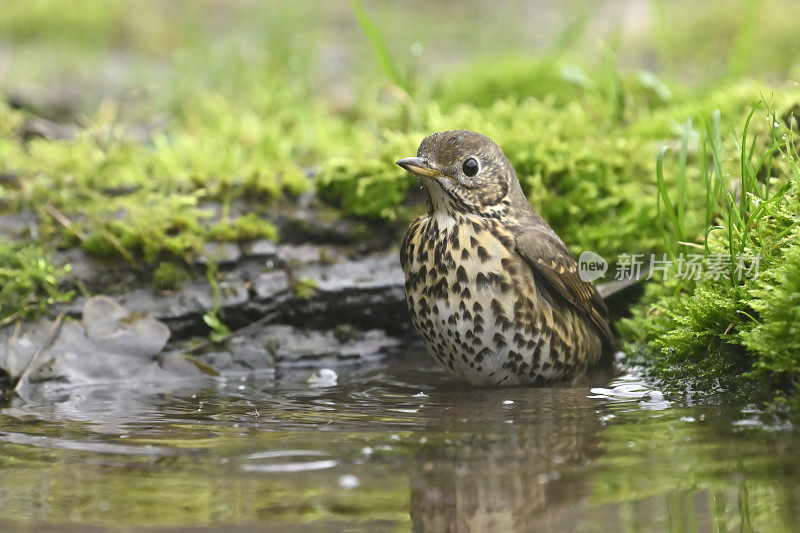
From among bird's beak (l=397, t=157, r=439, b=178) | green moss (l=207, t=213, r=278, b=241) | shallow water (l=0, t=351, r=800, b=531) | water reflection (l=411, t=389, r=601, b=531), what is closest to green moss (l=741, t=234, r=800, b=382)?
shallow water (l=0, t=351, r=800, b=531)

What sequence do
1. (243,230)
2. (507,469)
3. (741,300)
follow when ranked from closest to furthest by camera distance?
1. (507,469)
2. (741,300)
3. (243,230)

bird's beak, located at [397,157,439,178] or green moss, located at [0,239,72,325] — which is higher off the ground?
bird's beak, located at [397,157,439,178]

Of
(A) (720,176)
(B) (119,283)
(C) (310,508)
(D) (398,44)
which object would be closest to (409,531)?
(C) (310,508)

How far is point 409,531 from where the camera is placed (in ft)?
7.41

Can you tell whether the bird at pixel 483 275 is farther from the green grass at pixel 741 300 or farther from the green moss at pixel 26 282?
the green moss at pixel 26 282

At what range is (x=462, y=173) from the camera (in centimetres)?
423

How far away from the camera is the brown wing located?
4215mm

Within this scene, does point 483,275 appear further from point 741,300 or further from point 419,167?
point 741,300

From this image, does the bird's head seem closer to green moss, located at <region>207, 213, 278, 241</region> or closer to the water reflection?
the water reflection

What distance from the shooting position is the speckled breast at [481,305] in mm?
4125

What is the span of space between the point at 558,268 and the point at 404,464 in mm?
1818

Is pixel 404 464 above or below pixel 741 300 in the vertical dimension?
below

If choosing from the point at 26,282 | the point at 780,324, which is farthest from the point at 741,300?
the point at 26,282

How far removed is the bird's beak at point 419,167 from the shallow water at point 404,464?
111cm
